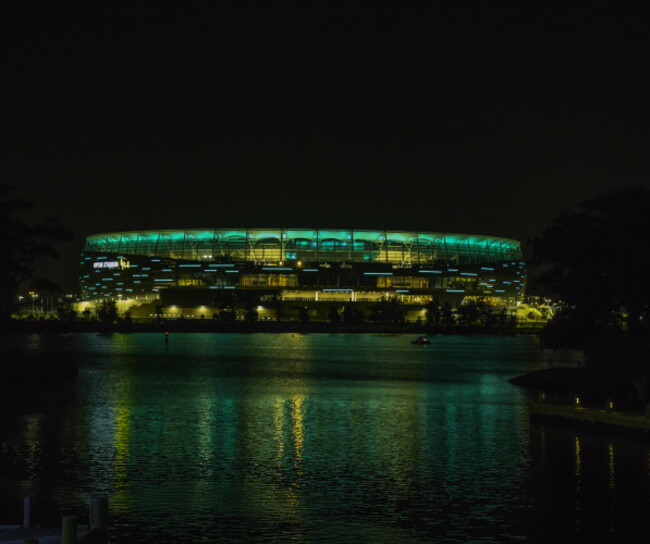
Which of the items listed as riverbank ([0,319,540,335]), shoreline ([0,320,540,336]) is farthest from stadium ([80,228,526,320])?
shoreline ([0,320,540,336])

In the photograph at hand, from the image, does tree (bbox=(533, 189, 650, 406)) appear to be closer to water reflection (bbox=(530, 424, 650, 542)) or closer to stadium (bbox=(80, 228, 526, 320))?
water reflection (bbox=(530, 424, 650, 542))

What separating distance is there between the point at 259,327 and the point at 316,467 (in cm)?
13232

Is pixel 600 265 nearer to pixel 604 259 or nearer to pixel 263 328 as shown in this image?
pixel 604 259

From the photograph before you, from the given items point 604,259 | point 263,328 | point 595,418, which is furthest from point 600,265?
point 263,328

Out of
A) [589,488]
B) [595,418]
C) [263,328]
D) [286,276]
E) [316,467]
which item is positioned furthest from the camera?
[286,276]

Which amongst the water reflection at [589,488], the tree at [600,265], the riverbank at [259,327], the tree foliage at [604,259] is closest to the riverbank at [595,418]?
the water reflection at [589,488]

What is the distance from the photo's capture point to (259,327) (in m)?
155

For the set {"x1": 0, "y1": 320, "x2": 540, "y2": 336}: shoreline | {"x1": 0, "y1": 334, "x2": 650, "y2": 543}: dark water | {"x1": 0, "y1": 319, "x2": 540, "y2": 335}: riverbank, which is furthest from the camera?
{"x1": 0, "y1": 319, "x2": 540, "y2": 335}: riverbank

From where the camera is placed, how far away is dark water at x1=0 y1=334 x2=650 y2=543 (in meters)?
17.1

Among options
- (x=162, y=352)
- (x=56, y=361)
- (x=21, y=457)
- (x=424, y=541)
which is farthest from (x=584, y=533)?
(x=162, y=352)

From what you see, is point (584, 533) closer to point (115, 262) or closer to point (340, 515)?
point (340, 515)

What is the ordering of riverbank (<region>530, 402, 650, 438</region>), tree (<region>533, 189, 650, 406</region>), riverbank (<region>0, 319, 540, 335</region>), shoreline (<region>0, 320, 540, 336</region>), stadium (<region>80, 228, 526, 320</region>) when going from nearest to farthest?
riverbank (<region>530, 402, 650, 438</region>), tree (<region>533, 189, 650, 406</region>), shoreline (<region>0, 320, 540, 336</region>), riverbank (<region>0, 319, 540, 335</region>), stadium (<region>80, 228, 526, 320</region>)

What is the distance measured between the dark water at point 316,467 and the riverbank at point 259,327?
104m

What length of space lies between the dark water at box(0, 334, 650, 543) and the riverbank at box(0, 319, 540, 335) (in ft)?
342
